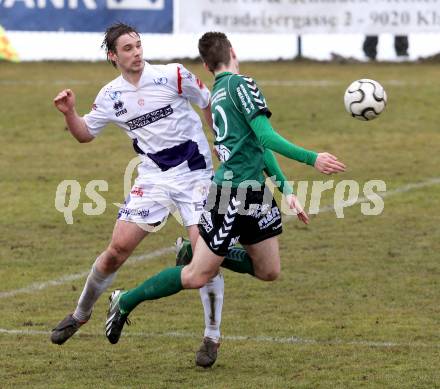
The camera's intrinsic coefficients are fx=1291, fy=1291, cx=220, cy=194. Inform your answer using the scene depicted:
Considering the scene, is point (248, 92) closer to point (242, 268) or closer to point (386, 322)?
point (242, 268)

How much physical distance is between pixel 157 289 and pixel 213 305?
1.48 feet

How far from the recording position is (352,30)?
2812 cm

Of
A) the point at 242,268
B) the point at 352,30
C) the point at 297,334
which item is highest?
the point at 352,30

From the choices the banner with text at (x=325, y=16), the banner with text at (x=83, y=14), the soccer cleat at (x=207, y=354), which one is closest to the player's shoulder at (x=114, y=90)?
the soccer cleat at (x=207, y=354)

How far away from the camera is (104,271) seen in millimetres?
9133

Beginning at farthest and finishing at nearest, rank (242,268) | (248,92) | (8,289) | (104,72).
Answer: (104,72) → (8,289) → (242,268) → (248,92)

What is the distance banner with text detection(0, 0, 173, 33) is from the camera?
94.3 ft

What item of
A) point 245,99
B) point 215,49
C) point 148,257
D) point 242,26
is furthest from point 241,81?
point 242,26

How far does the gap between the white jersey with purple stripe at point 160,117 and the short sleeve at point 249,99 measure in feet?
3.51

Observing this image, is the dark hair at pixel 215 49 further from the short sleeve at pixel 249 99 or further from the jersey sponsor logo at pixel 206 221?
the jersey sponsor logo at pixel 206 221

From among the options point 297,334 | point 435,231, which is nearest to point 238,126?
point 297,334

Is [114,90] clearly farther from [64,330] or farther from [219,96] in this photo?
[64,330]

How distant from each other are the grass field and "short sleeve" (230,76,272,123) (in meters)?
1.71

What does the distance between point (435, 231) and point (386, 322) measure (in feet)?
13.6
